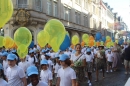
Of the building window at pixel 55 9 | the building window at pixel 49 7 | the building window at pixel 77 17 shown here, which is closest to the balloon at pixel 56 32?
the building window at pixel 49 7

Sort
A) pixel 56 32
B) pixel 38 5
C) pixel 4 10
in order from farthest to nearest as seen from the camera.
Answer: pixel 38 5 → pixel 56 32 → pixel 4 10

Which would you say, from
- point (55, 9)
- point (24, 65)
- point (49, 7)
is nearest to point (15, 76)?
point (24, 65)

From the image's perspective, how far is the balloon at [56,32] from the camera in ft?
25.6

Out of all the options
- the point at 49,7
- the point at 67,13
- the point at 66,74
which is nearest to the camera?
the point at 66,74

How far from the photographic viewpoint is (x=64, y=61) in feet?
17.4

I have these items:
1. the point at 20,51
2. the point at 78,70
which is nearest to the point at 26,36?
the point at 20,51

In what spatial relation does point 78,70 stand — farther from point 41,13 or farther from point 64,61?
point 41,13

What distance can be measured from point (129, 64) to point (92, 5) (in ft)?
126

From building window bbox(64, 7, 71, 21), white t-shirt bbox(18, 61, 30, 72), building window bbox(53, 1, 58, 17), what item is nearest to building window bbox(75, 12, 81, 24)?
building window bbox(64, 7, 71, 21)

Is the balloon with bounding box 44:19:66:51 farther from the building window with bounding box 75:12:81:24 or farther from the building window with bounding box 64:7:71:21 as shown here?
the building window with bounding box 75:12:81:24

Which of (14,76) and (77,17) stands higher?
(77,17)

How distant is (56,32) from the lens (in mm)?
7871

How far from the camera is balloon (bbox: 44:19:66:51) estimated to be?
781 cm

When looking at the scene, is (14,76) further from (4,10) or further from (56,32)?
(56,32)
